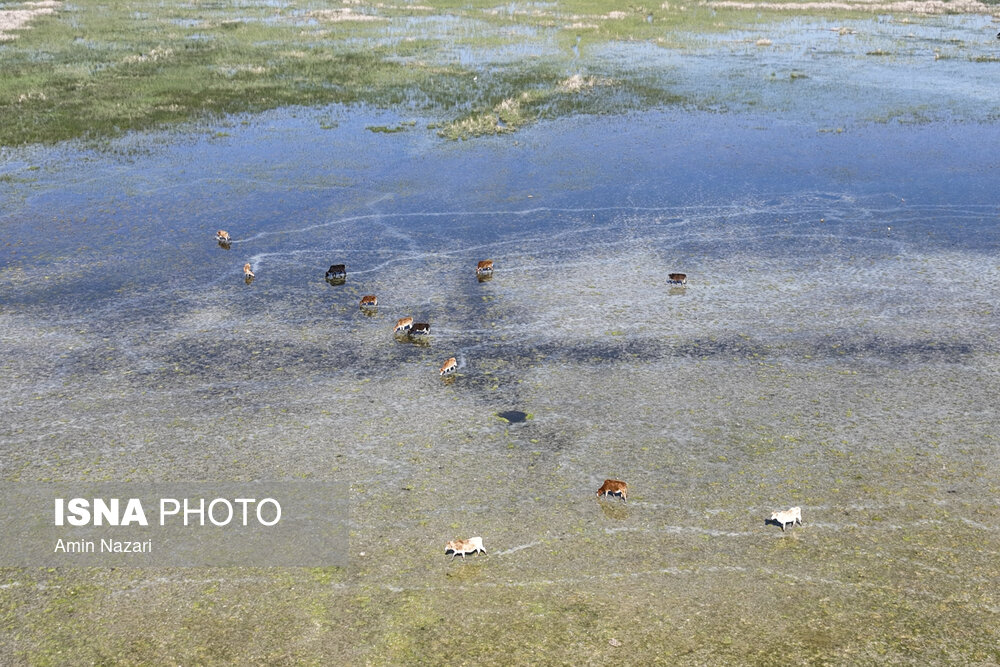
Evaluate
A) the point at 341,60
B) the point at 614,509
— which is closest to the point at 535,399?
the point at 614,509

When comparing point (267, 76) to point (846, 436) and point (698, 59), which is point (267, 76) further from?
point (846, 436)

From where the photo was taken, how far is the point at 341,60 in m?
72.5

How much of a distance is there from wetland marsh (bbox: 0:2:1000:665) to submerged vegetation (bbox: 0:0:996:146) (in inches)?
81.5

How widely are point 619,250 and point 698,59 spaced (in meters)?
47.2

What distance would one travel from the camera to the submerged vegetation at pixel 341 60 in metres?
57.2

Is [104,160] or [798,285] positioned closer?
[798,285]

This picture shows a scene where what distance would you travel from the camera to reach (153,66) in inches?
2675

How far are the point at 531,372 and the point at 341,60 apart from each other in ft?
184

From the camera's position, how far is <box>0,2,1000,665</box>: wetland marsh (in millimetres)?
15883

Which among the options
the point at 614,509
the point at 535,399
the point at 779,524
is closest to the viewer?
the point at 779,524

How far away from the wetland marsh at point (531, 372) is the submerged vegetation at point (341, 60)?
6.79ft

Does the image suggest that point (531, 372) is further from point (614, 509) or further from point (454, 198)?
point (454, 198)

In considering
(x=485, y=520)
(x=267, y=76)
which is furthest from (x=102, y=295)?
(x=267, y=76)

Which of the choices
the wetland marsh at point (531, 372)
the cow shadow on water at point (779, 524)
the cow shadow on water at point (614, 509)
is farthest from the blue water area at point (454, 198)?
the cow shadow on water at point (779, 524)
